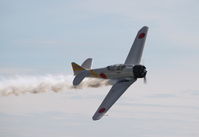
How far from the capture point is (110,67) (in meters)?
55.7

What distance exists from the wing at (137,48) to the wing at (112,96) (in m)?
3.64

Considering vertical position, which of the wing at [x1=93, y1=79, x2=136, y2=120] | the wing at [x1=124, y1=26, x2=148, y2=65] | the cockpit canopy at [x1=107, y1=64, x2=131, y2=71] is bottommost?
the wing at [x1=93, y1=79, x2=136, y2=120]

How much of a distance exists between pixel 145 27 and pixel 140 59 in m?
5.24

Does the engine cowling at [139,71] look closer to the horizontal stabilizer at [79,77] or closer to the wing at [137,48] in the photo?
the wing at [137,48]

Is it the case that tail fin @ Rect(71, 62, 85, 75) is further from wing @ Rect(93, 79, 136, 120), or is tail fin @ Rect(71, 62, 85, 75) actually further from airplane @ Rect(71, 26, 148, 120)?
wing @ Rect(93, 79, 136, 120)

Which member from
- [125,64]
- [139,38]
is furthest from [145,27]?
[125,64]

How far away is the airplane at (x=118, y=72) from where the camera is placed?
5211 cm

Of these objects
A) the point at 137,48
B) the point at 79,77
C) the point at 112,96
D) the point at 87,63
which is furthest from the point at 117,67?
the point at 87,63

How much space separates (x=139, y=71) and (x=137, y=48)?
19.6ft

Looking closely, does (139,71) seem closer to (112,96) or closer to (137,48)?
(112,96)

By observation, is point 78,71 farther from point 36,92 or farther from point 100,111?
point 100,111

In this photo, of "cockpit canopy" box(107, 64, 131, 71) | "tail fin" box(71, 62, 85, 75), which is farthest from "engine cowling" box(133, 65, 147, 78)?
"tail fin" box(71, 62, 85, 75)

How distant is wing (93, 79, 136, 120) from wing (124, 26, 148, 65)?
143 inches

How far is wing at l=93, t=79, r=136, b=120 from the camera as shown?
49094 mm
